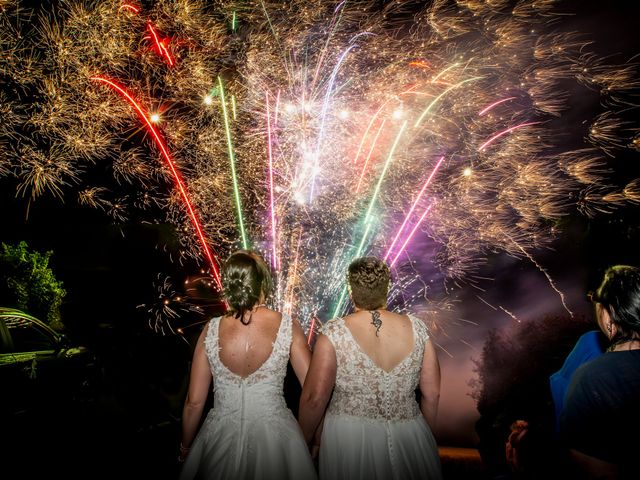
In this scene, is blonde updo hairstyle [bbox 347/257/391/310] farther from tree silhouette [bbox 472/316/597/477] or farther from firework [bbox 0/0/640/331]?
tree silhouette [bbox 472/316/597/477]

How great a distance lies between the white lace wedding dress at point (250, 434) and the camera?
2248mm

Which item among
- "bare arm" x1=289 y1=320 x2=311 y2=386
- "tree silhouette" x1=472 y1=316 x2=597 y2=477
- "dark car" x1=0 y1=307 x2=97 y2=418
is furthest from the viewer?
"tree silhouette" x1=472 y1=316 x2=597 y2=477

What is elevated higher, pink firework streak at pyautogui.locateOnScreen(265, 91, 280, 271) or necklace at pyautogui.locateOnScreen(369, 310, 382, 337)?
pink firework streak at pyautogui.locateOnScreen(265, 91, 280, 271)

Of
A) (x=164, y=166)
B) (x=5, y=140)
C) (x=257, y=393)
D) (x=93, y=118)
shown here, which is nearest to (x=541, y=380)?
(x=257, y=393)

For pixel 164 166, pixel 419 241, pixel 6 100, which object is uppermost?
pixel 6 100

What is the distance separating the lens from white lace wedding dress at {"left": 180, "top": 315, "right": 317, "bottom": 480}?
2248 mm

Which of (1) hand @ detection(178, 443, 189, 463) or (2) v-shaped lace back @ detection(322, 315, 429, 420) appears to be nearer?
(2) v-shaped lace back @ detection(322, 315, 429, 420)

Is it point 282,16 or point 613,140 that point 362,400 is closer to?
point 282,16

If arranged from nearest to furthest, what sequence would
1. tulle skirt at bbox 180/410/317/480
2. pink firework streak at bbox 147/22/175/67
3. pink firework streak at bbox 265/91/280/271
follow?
tulle skirt at bbox 180/410/317/480 < pink firework streak at bbox 147/22/175/67 < pink firework streak at bbox 265/91/280/271

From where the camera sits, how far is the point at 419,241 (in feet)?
22.9

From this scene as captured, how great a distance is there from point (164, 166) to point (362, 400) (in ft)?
14.7

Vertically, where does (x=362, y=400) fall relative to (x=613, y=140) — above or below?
below

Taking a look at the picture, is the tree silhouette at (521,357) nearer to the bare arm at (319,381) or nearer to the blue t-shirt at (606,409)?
the bare arm at (319,381)

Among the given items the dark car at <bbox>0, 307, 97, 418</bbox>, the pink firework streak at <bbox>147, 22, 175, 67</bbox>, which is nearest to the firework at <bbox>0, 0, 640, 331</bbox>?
the pink firework streak at <bbox>147, 22, 175, 67</bbox>
